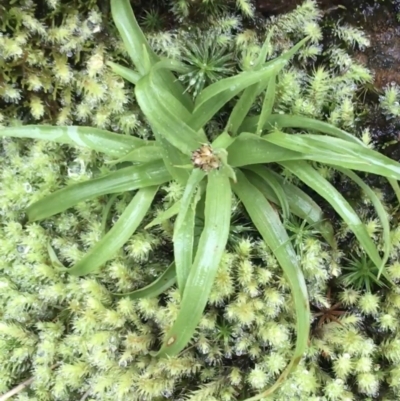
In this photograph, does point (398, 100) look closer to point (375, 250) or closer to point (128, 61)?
point (375, 250)

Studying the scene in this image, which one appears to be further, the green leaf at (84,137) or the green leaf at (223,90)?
the green leaf at (84,137)

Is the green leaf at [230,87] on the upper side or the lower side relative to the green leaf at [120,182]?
upper

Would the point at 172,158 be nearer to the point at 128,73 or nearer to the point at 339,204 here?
the point at 128,73

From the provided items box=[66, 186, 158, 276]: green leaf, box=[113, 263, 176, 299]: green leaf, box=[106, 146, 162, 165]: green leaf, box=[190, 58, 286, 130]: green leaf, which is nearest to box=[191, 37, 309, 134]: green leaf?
box=[190, 58, 286, 130]: green leaf

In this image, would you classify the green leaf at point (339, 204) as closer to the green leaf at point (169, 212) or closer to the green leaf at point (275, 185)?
the green leaf at point (275, 185)

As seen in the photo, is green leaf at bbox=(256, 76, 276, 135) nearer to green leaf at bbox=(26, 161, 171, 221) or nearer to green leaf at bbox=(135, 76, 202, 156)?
green leaf at bbox=(135, 76, 202, 156)

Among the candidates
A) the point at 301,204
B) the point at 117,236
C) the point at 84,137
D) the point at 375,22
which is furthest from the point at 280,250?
the point at 375,22

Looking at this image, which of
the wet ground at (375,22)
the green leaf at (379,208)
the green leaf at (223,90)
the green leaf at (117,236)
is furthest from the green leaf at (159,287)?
the wet ground at (375,22)
